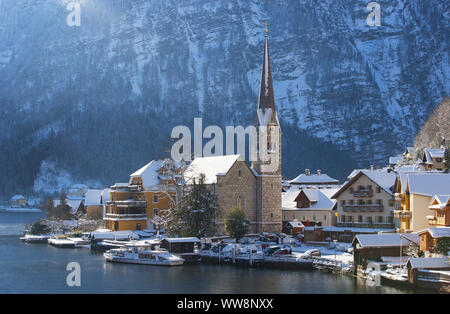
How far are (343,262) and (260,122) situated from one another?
108 ft

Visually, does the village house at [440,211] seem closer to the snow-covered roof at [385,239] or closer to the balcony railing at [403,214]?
the snow-covered roof at [385,239]

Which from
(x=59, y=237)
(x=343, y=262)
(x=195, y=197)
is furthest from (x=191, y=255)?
(x=59, y=237)

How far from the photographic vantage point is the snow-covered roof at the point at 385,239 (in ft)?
186

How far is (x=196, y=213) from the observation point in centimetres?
7544

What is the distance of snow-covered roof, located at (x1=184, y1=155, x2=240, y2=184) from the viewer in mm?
84812

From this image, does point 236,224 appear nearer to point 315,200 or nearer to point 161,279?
point 315,200

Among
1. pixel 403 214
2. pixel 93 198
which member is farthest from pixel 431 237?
pixel 93 198

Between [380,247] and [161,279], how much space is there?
18726 mm

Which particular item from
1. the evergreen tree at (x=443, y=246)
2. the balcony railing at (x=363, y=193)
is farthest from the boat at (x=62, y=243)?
the evergreen tree at (x=443, y=246)

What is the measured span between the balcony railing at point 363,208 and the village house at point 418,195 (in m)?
7.71

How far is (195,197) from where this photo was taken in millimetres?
75562

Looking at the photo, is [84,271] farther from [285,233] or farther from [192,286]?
[285,233]
